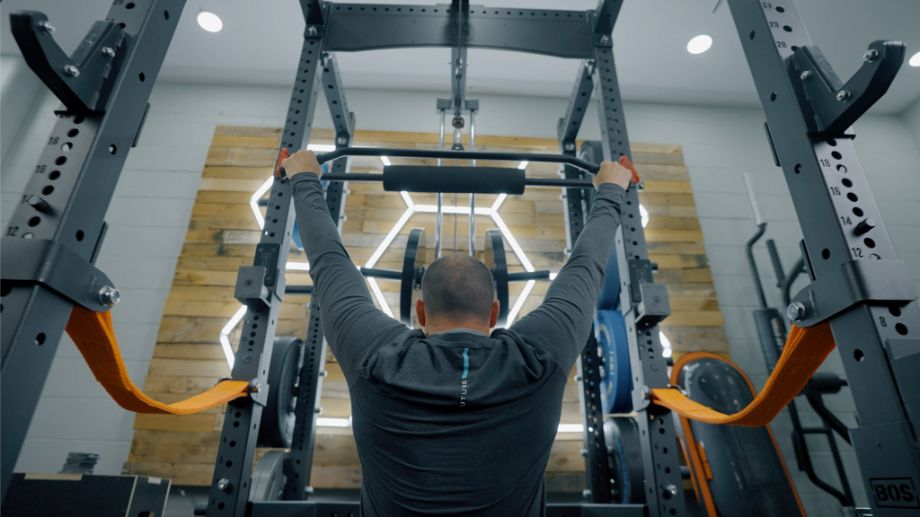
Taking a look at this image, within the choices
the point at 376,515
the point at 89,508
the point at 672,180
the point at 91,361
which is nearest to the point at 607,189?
the point at 376,515

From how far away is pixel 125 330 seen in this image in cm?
358

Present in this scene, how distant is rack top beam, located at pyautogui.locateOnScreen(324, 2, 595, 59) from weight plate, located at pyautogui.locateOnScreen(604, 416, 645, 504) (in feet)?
6.08

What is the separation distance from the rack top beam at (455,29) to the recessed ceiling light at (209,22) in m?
2.14

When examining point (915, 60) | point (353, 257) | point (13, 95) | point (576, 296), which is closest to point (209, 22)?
point (13, 95)

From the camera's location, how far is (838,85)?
3.42 ft

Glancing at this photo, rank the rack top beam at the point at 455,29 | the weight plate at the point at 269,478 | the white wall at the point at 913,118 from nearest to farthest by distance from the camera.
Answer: the weight plate at the point at 269,478, the rack top beam at the point at 455,29, the white wall at the point at 913,118

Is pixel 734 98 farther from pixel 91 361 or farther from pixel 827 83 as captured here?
pixel 91 361

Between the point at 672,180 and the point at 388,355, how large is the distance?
4.02m

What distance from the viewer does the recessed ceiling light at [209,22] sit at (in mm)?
3835

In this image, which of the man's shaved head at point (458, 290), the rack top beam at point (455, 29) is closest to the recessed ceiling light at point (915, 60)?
the rack top beam at point (455, 29)

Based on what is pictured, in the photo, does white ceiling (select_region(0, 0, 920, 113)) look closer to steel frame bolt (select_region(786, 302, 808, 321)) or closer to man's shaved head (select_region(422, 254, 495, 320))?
man's shaved head (select_region(422, 254, 495, 320))

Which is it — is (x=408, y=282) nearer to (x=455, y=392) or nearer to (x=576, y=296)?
(x=576, y=296)

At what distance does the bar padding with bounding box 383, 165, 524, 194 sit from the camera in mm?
1787

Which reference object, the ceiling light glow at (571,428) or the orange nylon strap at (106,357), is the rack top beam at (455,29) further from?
the ceiling light glow at (571,428)
